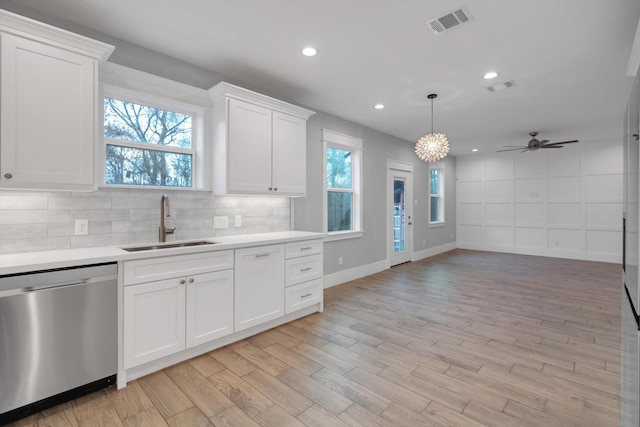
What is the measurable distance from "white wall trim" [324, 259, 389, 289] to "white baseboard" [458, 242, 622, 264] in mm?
3937

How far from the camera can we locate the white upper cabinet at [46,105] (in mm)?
1878

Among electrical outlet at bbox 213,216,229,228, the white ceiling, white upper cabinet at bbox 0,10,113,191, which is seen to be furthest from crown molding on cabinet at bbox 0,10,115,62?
electrical outlet at bbox 213,216,229,228

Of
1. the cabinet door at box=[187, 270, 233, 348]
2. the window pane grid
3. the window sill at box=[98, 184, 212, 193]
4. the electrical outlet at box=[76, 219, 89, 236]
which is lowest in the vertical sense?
the cabinet door at box=[187, 270, 233, 348]

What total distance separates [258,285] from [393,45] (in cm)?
250

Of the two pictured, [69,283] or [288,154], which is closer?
[69,283]

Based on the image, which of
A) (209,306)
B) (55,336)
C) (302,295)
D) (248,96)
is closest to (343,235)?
(302,295)

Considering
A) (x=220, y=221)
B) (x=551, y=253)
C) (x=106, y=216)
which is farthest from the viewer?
(x=551, y=253)

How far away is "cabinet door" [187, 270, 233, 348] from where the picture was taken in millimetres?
2447

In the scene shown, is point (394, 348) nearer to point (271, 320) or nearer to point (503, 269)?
point (271, 320)

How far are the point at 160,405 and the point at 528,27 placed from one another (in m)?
3.80

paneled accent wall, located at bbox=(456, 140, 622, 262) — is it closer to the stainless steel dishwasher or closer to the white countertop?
the white countertop

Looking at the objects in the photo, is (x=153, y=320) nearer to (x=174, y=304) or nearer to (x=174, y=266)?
(x=174, y=304)

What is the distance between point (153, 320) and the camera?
2246mm

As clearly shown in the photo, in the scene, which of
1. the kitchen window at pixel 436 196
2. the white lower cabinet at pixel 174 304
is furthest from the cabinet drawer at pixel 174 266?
the kitchen window at pixel 436 196
